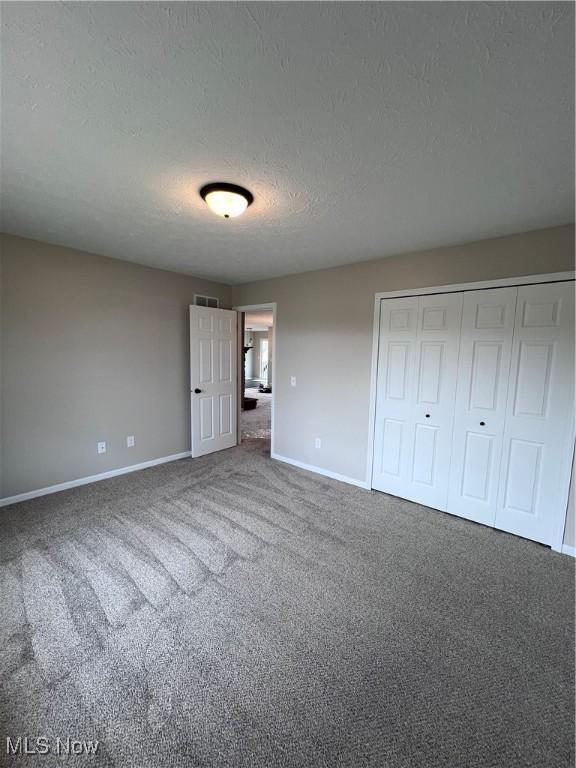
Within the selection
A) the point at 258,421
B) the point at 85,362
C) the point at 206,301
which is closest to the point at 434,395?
the point at 206,301

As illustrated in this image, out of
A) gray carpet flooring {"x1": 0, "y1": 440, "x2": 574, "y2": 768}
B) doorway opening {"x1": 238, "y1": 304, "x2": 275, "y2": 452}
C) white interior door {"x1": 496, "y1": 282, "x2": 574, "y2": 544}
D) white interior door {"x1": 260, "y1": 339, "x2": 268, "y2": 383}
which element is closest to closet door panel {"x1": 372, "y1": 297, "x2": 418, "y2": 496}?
gray carpet flooring {"x1": 0, "y1": 440, "x2": 574, "y2": 768}

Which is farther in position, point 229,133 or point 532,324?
point 532,324

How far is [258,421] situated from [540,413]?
499cm

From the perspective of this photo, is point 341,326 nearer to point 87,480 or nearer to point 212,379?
point 212,379

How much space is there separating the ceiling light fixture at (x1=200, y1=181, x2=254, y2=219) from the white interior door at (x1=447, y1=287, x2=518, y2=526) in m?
2.06

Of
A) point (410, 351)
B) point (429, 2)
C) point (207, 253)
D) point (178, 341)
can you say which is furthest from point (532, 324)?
point (178, 341)

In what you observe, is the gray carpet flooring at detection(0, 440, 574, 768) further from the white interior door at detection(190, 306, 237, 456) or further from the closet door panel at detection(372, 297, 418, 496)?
the white interior door at detection(190, 306, 237, 456)

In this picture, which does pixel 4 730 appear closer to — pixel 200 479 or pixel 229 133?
pixel 200 479

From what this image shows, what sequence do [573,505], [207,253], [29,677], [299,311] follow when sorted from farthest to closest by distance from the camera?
[299,311], [207,253], [573,505], [29,677]

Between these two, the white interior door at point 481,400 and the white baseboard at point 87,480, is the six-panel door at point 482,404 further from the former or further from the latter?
the white baseboard at point 87,480

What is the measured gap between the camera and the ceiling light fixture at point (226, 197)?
6.09ft

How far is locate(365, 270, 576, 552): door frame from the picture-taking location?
2.34 metres

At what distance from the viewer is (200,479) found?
360 cm

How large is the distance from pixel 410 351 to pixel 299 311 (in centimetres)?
151
